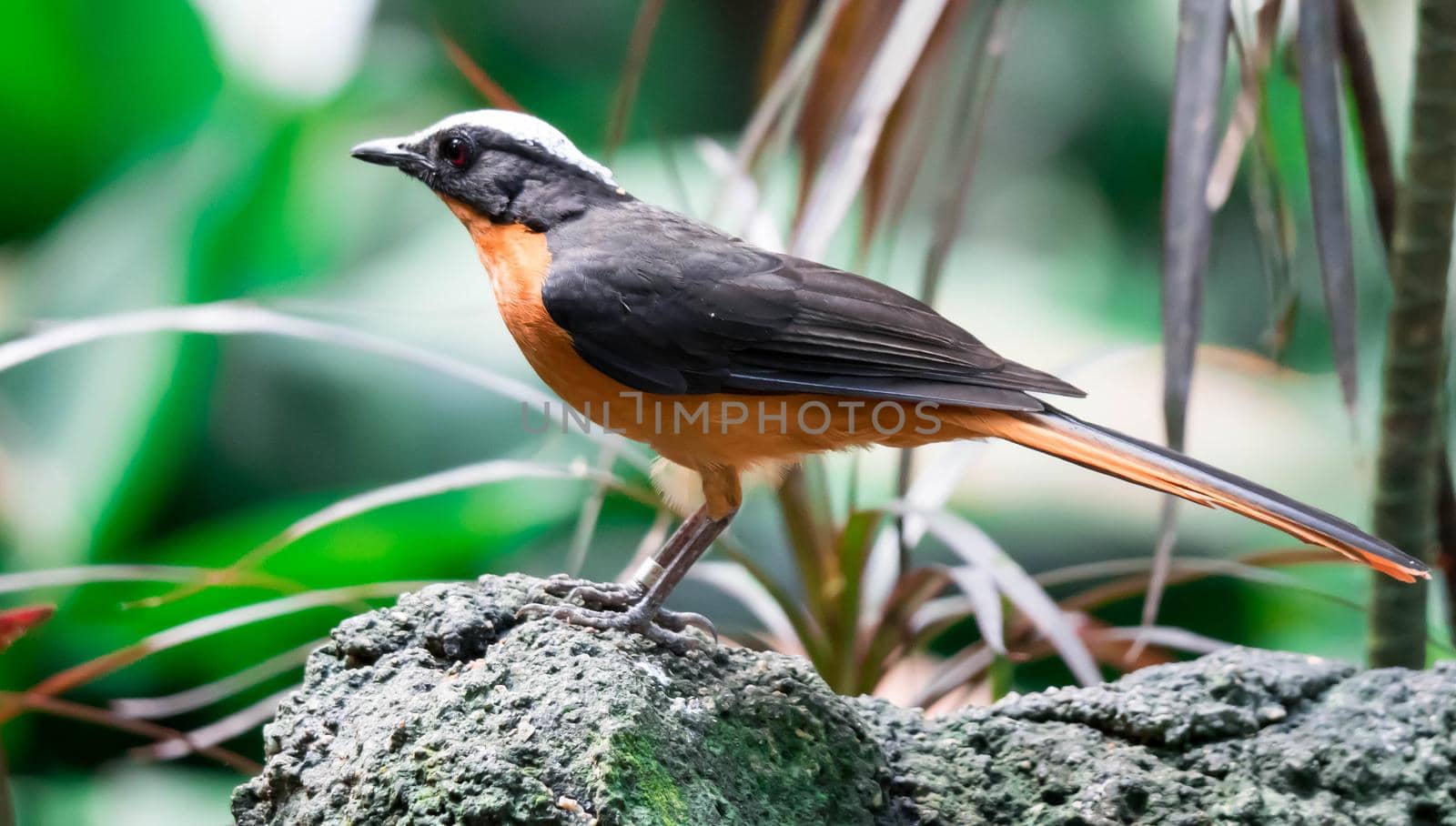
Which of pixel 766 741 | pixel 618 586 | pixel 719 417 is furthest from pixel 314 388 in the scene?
pixel 766 741

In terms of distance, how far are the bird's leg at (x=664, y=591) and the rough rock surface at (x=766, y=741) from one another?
0.05m

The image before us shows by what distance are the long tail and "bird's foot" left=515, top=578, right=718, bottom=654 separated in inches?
24.1

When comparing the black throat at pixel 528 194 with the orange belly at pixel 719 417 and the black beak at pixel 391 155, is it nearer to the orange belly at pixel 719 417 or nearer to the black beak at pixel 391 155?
the black beak at pixel 391 155

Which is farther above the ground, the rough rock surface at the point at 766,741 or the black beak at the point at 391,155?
the black beak at the point at 391,155

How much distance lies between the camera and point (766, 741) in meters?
1.87

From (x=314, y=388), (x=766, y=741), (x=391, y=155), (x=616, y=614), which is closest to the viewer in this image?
(x=766, y=741)

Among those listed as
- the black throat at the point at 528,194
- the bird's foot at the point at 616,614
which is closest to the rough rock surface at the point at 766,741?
the bird's foot at the point at 616,614

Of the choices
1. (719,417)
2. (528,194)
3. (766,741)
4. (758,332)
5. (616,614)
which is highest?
(528,194)

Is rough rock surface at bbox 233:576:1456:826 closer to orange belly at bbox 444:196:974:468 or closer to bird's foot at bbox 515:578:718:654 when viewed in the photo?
bird's foot at bbox 515:578:718:654

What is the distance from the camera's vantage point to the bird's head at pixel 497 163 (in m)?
2.45

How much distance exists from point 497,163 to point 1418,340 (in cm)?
188

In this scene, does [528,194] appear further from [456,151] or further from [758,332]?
[758,332]

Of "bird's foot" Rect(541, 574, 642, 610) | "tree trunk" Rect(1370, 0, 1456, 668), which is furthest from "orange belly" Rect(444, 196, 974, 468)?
"tree trunk" Rect(1370, 0, 1456, 668)

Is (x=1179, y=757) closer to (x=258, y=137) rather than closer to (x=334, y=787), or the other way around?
(x=334, y=787)
